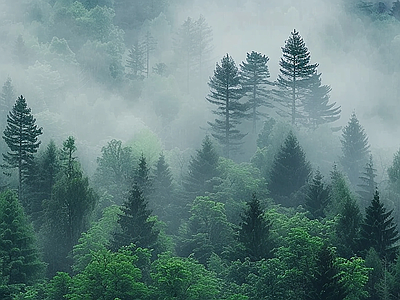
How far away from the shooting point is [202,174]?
8212 centimetres

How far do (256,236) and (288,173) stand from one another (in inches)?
756

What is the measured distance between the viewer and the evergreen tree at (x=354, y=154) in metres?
94.5

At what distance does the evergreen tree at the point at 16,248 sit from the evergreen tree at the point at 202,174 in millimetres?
18662

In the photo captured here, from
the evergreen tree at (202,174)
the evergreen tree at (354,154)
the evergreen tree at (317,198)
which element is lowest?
the evergreen tree at (317,198)

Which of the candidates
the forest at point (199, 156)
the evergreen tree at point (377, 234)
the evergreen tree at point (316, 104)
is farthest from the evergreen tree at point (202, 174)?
the evergreen tree at point (316, 104)

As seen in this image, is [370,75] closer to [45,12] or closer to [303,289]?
[45,12]

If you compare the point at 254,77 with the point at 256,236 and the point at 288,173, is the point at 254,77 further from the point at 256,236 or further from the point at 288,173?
the point at 256,236

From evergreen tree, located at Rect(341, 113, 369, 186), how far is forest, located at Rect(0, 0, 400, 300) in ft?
0.59

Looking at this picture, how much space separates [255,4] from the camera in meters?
182

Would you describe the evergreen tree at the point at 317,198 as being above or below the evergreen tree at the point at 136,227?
above

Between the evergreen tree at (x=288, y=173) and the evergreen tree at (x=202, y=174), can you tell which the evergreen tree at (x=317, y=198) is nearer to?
the evergreen tree at (x=288, y=173)

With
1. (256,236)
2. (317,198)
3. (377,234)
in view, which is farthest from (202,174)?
(377,234)

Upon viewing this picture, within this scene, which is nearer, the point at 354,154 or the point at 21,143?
the point at 21,143

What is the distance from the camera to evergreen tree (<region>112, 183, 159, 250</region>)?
66.5 metres
